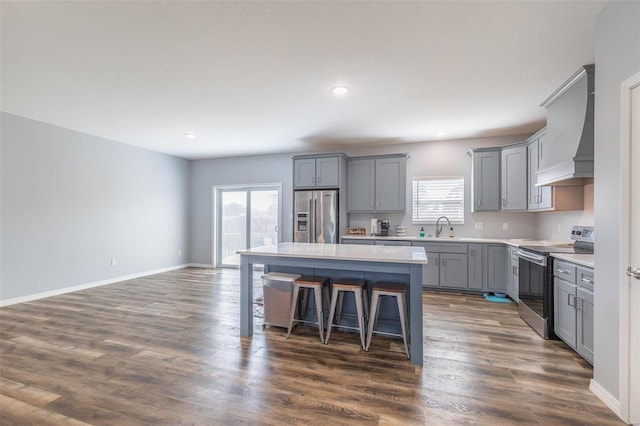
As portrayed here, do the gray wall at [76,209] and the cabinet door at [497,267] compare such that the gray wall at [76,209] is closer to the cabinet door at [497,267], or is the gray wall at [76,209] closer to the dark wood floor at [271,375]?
the dark wood floor at [271,375]

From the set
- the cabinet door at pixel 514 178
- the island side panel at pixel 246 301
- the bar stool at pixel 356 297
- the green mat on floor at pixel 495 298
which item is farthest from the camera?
the cabinet door at pixel 514 178

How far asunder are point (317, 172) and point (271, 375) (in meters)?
3.84

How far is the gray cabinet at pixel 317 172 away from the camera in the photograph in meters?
5.45

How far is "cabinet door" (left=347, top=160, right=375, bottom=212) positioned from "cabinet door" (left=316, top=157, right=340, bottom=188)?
1.34 feet

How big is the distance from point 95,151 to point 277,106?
373 cm

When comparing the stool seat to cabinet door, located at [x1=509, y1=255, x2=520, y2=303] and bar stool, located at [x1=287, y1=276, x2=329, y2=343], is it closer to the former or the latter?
bar stool, located at [x1=287, y1=276, x2=329, y2=343]

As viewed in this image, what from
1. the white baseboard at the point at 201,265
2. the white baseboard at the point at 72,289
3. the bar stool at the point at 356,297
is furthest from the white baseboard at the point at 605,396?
the white baseboard at the point at 201,265

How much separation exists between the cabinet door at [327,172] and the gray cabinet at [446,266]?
5.87ft

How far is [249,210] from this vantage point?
6965 millimetres

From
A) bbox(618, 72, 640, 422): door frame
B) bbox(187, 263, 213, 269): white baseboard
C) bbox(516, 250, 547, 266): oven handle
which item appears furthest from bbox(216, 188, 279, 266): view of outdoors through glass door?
bbox(618, 72, 640, 422): door frame

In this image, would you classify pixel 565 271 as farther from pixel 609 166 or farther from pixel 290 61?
pixel 290 61

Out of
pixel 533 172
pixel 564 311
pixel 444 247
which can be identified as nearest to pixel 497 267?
pixel 444 247

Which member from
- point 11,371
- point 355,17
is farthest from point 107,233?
point 355,17

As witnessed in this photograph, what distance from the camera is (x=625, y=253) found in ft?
5.97
